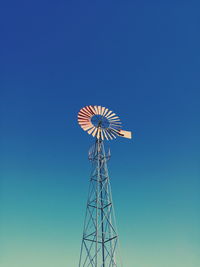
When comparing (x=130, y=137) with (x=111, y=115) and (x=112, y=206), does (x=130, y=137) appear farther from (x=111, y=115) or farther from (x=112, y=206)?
(x=112, y=206)

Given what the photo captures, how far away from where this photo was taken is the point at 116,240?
25.8 m

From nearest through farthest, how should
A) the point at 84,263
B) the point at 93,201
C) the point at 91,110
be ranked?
the point at 84,263 → the point at 93,201 → the point at 91,110

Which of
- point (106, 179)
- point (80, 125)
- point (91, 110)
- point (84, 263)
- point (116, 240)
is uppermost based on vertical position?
point (91, 110)

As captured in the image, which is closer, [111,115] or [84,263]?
[84,263]

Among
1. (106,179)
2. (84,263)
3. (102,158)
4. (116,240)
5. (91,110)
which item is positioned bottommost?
(84,263)

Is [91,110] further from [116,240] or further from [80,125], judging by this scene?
[116,240]

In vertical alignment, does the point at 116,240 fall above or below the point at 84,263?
above

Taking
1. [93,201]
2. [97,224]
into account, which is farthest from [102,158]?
[97,224]

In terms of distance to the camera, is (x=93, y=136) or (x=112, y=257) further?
(x=93, y=136)

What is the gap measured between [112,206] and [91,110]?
944 cm

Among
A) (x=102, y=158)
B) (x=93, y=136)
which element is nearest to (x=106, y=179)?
(x=102, y=158)

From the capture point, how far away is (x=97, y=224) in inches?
995

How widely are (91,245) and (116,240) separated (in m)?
2.23

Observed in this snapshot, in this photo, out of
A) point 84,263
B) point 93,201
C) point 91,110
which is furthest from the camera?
point 91,110
